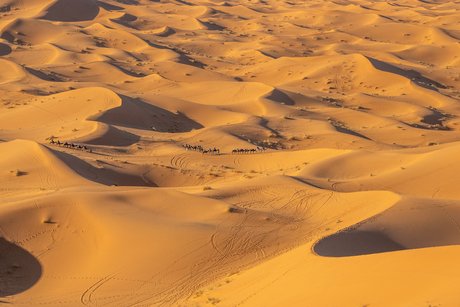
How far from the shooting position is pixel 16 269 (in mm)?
9273

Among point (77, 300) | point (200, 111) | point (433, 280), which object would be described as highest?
point (433, 280)

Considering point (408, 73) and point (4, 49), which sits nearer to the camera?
point (408, 73)

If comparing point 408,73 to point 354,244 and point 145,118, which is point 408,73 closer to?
point 145,118

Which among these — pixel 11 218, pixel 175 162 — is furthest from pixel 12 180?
pixel 175 162

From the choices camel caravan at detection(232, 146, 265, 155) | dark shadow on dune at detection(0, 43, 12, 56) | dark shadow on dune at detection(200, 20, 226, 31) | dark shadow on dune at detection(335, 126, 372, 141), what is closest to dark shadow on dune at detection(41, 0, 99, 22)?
dark shadow on dune at detection(200, 20, 226, 31)

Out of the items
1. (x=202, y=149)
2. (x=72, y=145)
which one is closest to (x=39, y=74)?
(x=72, y=145)

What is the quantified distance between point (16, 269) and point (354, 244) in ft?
24.7

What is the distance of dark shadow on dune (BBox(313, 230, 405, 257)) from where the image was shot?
9180 mm

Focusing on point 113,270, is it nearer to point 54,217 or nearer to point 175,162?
point 54,217

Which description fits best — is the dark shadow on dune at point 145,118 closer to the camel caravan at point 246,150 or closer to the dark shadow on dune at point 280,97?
the camel caravan at point 246,150

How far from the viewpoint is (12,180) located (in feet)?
45.9

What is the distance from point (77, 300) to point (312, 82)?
3171cm

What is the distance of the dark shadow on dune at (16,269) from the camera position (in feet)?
28.7

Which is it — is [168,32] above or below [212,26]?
below
